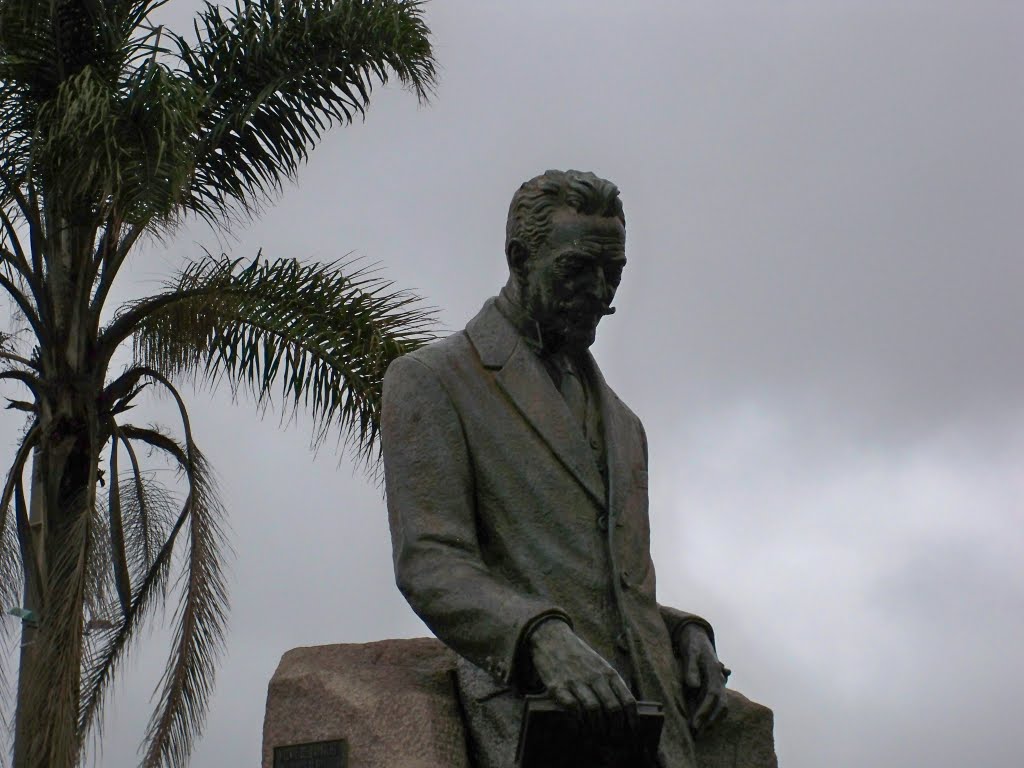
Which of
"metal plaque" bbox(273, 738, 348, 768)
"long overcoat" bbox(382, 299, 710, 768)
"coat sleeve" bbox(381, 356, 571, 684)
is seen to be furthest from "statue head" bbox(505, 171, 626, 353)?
"metal plaque" bbox(273, 738, 348, 768)

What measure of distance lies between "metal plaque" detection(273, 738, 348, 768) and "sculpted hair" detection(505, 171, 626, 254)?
128cm

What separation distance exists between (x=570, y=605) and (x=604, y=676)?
0.43 m

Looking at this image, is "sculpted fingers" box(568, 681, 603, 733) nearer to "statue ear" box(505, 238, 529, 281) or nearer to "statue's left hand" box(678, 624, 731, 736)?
"statue's left hand" box(678, 624, 731, 736)

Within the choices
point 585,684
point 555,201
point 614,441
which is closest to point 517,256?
point 555,201

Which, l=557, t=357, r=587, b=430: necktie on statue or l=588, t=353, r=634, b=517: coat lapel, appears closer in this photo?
l=588, t=353, r=634, b=517: coat lapel

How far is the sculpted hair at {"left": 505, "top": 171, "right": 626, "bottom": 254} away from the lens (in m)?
4.42

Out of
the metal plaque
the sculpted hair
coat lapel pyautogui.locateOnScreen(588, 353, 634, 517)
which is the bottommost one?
the metal plaque

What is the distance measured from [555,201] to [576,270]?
19 centimetres

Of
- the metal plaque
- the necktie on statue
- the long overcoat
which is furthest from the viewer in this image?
the necktie on statue

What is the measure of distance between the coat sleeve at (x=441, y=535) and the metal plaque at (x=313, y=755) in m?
0.38

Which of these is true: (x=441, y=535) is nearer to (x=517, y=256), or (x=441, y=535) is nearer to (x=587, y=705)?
(x=587, y=705)

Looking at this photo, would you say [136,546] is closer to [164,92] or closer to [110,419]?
[110,419]

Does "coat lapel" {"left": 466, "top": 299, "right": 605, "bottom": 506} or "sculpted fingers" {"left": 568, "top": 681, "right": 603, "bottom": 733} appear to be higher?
"coat lapel" {"left": 466, "top": 299, "right": 605, "bottom": 506}

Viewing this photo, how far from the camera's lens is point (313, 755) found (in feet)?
14.0
